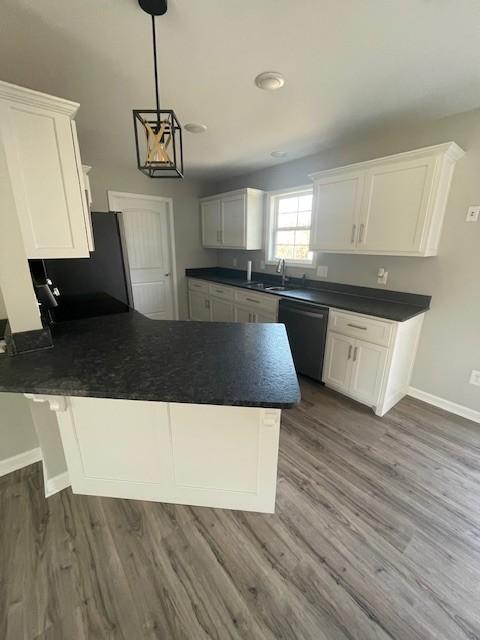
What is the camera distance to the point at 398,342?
219 centimetres

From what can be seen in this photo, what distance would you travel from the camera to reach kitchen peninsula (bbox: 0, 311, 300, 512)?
1.04 meters

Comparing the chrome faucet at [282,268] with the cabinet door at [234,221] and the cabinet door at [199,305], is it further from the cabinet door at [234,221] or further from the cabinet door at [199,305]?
the cabinet door at [199,305]

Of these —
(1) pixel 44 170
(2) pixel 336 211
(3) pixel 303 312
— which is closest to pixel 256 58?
(1) pixel 44 170

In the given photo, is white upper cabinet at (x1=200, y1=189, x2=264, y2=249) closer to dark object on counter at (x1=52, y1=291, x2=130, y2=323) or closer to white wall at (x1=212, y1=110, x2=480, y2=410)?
white wall at (x1=212, y1=110, x2=480, y2=410)

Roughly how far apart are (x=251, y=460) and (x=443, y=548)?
107cm

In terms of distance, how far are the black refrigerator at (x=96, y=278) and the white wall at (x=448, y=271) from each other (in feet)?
7.89

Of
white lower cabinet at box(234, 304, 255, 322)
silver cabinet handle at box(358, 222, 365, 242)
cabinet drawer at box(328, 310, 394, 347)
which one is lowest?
white lower cabinet at box(234, 304, 255, 322)

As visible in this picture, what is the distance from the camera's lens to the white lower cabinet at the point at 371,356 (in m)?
2.21

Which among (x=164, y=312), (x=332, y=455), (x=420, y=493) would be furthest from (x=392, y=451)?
(x=164, y=312)

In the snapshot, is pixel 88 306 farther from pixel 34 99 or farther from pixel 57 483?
pixel 34 99

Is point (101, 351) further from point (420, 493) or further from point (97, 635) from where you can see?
point (420, 493)

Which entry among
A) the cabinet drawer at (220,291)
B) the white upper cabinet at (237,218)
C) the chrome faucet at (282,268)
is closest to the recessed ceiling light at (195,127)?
the white upper cabinet at (237,218)

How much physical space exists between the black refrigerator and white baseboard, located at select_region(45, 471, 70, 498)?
1076mm

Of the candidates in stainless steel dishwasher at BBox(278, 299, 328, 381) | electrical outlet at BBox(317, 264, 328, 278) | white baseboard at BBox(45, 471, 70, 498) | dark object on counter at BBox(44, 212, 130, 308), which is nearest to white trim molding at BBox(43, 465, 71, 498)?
white baseboard at BBox(45, 471, 70, 498)
